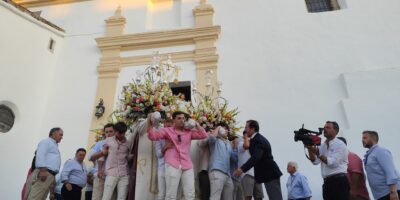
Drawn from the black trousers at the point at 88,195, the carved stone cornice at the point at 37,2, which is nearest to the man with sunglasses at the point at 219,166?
the black trousers at the point at 88,195

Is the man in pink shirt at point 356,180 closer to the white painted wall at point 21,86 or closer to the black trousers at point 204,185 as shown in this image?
the black trousers at point 204,185

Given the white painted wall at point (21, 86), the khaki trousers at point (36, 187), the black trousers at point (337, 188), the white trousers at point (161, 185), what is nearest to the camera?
the black trousers at point (337, 188)

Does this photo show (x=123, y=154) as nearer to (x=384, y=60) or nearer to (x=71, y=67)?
(x=71, y=67)

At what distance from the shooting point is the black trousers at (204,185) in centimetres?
448

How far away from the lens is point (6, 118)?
7324 millimetres

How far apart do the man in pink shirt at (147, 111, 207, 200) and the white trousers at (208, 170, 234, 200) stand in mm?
397

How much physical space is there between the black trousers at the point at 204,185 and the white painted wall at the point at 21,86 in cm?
453

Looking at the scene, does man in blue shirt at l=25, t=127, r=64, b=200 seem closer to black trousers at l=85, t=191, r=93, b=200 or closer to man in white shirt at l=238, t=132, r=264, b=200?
black trousers at l=85, t=191, r=93, b=200

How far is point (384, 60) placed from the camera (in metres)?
7.45

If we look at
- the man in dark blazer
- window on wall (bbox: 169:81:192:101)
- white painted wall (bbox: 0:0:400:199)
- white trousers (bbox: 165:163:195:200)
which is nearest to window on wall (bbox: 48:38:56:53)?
white painted wall (bbox: 0:0:400:199)

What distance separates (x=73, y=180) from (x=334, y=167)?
359 centimetres

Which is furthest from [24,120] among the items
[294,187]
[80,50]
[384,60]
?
[384,60]

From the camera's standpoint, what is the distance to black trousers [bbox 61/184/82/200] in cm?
495

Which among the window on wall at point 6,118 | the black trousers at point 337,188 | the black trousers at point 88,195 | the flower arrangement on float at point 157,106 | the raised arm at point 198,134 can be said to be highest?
the window on wall at point 6,118
